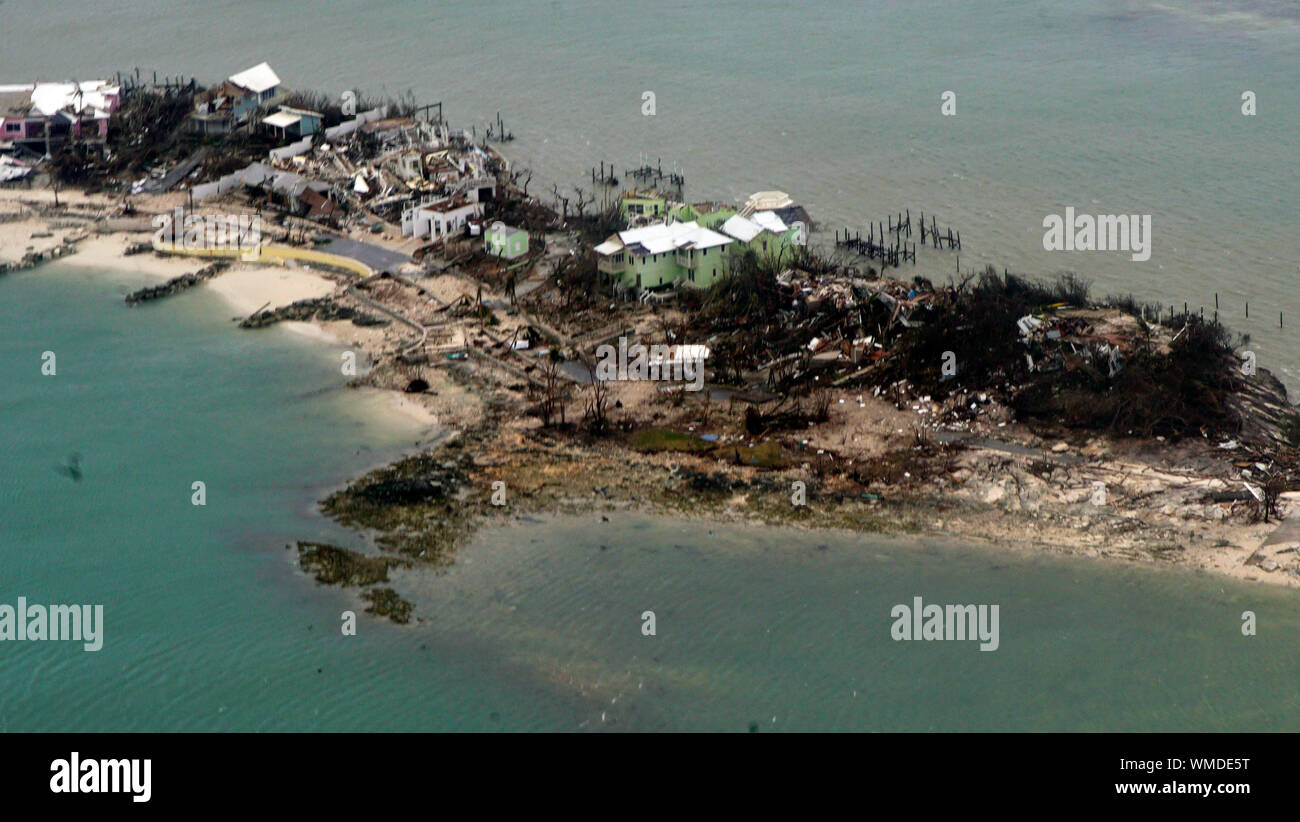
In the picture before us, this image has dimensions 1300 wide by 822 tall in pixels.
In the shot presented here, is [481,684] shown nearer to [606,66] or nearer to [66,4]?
[606,66]

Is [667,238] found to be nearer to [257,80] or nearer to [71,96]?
[257,80]

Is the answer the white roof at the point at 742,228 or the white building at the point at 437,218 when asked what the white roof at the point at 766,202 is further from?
the white building at the point at 437,218

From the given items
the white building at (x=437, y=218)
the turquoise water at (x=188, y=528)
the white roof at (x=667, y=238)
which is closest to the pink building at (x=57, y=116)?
the turquoise water at (x=188, y=528)

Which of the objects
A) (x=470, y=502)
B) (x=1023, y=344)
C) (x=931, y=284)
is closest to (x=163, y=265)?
(x=470, y=502)

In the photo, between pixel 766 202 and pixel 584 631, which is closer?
pixel 584 631

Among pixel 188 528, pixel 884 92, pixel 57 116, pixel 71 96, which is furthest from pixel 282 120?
pixel 188 528
